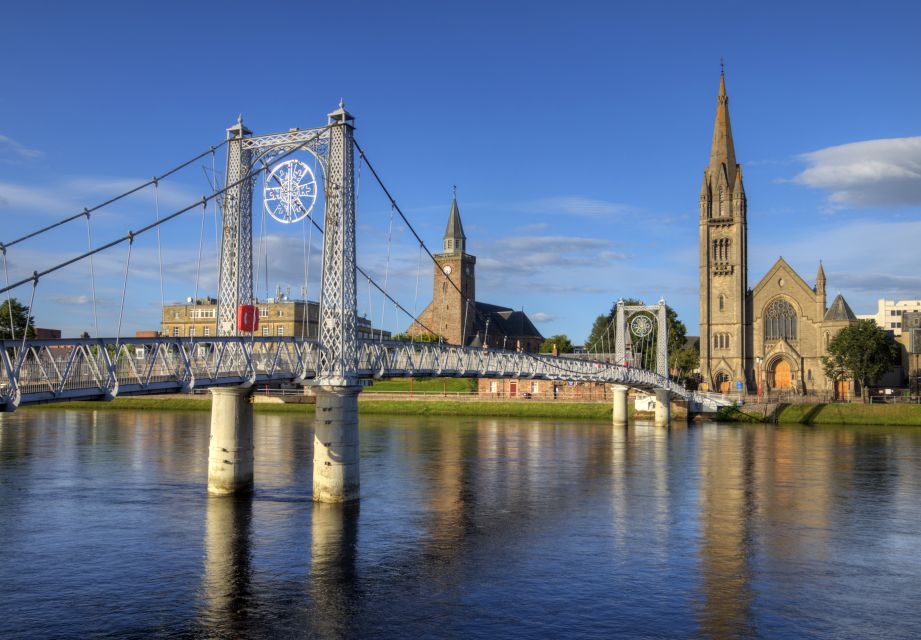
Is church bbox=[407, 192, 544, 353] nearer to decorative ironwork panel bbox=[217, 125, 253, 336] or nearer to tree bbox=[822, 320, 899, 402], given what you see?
tree bbox=[822, 320, 899, 402]

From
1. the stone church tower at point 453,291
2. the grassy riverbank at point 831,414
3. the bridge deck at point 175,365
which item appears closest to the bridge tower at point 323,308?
the bridge deck at point 175,365

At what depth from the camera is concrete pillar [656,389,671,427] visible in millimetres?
95875

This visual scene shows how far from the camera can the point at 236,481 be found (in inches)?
1663

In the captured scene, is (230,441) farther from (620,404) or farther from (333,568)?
(620,404)

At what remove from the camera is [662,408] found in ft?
318

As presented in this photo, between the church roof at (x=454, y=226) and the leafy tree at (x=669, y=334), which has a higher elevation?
the church roof at (x=454, y=226)

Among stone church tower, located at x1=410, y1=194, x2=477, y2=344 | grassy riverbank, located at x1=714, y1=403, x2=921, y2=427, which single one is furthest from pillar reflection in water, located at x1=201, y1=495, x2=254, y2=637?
stone church tower, located at x1=410, y1=194, x2=477, y2=344

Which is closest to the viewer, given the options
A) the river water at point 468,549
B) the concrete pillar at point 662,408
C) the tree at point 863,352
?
the river water at point 468,549

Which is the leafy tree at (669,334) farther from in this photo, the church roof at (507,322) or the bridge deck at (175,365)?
the bridge deck at (175,365)

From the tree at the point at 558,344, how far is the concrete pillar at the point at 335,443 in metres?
108

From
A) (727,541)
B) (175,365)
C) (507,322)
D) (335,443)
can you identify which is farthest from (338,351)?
(507,322)

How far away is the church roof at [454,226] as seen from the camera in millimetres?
154750

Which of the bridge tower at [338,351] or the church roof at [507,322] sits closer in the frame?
the bridge tower at [338,351]

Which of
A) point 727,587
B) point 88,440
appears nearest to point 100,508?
point 727,587
